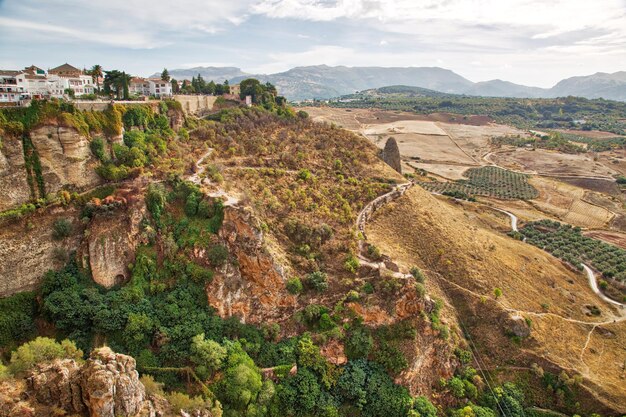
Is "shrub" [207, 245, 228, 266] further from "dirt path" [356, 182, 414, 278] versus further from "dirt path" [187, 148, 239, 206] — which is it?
"dirt path" [356, 182, 414, 278]

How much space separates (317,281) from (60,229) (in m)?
24.2

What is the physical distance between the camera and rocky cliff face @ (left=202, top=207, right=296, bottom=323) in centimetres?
3559

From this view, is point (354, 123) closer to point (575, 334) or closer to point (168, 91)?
point (168, 91)

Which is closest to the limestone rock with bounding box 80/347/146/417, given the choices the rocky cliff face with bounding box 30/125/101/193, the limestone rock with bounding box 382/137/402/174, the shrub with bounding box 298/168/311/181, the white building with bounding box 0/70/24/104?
the rocky cliff face with bounding box 30/125/101/193

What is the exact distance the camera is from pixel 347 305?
36250mm

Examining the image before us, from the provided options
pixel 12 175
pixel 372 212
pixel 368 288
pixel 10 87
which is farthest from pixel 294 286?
pixel 10 87

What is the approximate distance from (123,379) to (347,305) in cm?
2066

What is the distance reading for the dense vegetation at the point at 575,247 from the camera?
2090 inches

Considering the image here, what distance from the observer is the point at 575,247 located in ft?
194

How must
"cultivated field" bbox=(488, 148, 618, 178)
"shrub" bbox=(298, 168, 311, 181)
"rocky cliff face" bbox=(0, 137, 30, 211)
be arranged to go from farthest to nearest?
"cultivated field" bbox=(488, 148, 618, 178) → "shrub" bbox=(298, 168, 311, 181) → "rocky cliff face" bbox=(0, 137, 30, 211)

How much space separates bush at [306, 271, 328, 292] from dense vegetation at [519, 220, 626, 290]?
1537 inches

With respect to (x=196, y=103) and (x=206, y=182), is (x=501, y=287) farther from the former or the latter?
(x=196, y=103)

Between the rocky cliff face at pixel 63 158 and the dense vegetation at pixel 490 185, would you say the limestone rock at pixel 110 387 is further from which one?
the dense vegetation at pixel 490 185

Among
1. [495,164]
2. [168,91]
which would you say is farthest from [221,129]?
[495,164]
